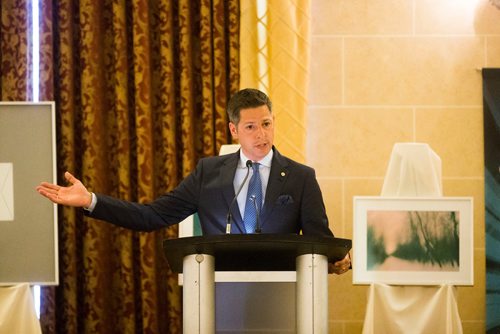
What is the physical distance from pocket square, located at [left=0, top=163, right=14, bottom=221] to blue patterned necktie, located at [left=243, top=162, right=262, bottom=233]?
5.75ft

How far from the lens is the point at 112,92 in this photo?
16.9 ft

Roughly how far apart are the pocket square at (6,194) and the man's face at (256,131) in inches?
67.7

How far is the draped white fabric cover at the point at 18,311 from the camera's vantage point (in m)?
4.23

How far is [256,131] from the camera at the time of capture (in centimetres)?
312

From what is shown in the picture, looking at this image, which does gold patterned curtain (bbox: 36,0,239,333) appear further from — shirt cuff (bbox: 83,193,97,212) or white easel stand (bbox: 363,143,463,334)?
shirt cuff (bbox: 83,193,97,212)

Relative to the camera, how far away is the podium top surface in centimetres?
229

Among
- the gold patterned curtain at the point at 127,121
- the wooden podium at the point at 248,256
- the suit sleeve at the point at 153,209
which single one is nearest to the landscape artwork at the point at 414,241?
the suit sleeve at the point at 153,209

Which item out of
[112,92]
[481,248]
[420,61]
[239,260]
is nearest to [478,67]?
[420,61]

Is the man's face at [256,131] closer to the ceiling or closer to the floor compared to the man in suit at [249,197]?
closer to the ceiling

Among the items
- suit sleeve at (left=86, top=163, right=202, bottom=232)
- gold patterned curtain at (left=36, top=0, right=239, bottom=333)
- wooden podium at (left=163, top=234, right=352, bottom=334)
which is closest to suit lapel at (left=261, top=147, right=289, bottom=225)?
suit sleeve at (left=86, top=163, right=202, bottom=232)

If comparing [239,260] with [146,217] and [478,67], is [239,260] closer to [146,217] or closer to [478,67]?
[146,217]

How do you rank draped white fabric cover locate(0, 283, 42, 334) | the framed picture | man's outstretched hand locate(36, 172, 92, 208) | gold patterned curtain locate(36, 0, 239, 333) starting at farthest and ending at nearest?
gold patterned curtain locate(36, 0, 239, 333) → draped white fabric cover locate(0, 283, 42, 334) → the framed picture → man's outstretched hand locate(36, 172, 92, 208)

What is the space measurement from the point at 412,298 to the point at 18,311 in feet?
6.54

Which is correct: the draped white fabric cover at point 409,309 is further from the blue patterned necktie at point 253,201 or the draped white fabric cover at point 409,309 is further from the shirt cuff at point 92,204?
the shirt cuff at point 92,204
